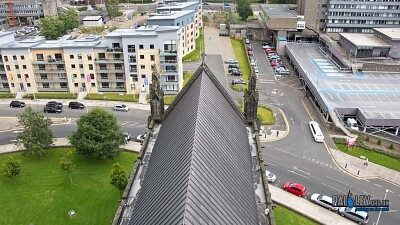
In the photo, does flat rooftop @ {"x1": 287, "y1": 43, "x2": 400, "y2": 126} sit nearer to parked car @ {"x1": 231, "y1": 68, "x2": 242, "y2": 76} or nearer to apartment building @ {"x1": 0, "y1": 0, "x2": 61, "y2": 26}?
parked car @ {"x1": 231, "y1": 68, "x2": 242, "y2": 76}

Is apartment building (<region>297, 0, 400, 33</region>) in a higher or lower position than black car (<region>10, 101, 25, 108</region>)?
higher

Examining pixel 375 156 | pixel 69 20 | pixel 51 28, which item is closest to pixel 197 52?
pixel 51 28

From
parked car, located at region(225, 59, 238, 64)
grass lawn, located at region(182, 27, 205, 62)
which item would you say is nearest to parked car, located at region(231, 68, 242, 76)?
parked car, located at region(225, 59, 238, 64)

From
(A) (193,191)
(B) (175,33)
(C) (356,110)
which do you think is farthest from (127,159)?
(C) (356,110)

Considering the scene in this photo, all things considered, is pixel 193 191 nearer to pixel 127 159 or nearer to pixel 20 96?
pixel 127 159

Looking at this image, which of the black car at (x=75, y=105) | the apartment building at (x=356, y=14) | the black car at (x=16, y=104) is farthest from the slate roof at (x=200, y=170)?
the apartment building at (x=356, y=14)
